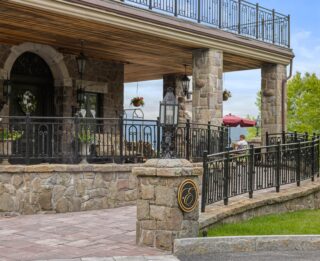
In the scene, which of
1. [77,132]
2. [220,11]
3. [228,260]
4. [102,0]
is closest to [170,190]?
[228,260]

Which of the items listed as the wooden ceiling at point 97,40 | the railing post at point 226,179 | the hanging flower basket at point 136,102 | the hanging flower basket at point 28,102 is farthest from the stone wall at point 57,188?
the hanging flower basket at point 136,102

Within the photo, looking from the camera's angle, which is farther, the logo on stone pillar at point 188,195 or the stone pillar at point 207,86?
the stone pillar at point 207,86

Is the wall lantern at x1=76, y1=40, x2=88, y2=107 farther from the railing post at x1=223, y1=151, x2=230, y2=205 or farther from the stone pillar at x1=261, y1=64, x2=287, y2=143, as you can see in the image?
the railing post at x1=223, y1=151, x2=230, y2=205

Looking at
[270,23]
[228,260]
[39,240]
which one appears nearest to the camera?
[228,260]

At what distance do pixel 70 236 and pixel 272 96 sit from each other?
421 inches

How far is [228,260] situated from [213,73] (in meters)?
8.08

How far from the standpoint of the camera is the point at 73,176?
8883mm

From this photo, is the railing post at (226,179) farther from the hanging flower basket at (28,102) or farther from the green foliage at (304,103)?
the green foliage at (304,103)

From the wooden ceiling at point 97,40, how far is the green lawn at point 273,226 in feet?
18.3

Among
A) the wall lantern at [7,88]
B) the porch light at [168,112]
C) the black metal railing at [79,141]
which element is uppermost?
the wall lantern at [7,88]

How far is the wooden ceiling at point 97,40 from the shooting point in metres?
10.3

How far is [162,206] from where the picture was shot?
6.24 meters

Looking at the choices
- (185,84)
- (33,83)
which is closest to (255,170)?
(33,83)

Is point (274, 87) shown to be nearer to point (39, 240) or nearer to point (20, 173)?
point (20, 173)
